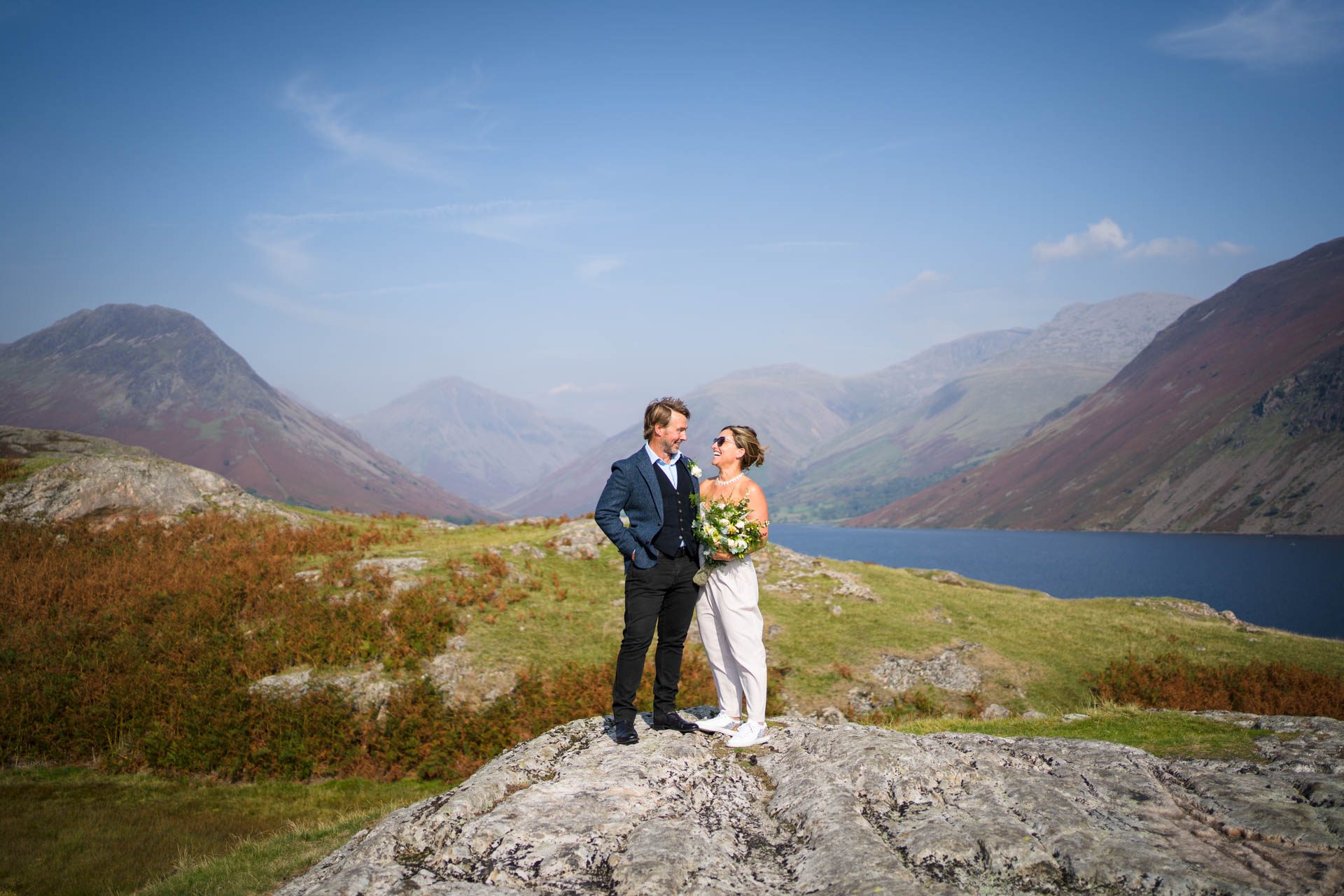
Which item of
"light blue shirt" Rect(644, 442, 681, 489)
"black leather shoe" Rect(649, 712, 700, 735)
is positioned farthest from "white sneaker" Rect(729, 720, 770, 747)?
"light blue shirt" Rect(644, 442, 681, 489)

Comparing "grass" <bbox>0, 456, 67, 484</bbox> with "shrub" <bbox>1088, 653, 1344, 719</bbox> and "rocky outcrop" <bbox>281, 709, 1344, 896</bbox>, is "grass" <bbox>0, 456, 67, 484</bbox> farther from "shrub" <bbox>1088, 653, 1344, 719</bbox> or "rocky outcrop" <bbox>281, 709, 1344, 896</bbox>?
"shrub" <bbox>1088, 653, 1344, 719</bbox>

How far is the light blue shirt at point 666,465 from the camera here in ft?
29.7

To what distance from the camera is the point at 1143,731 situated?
1079cm

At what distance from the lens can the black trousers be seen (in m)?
8.81

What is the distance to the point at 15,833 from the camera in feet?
37.2

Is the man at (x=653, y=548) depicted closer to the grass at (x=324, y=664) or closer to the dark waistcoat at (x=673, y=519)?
the dark waistcoat at (x=673, y=519)

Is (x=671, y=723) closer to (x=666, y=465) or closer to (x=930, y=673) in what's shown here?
(x=666, y=465)

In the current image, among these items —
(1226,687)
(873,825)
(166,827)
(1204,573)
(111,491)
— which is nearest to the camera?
(873,825)

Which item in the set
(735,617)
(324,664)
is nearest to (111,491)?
(324,664)

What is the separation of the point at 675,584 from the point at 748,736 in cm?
219

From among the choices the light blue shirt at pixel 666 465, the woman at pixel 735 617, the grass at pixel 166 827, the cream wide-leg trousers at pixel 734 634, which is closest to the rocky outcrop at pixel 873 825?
the woman at pixel 735 617

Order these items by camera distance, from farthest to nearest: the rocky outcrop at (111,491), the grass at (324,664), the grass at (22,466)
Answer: the grass at (22,466) → the rocky outcrop at (111,491) → the grass at (324,664)

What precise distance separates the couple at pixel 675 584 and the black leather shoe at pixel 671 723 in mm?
14

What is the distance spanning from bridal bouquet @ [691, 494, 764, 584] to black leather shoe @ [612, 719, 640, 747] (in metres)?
2.04
